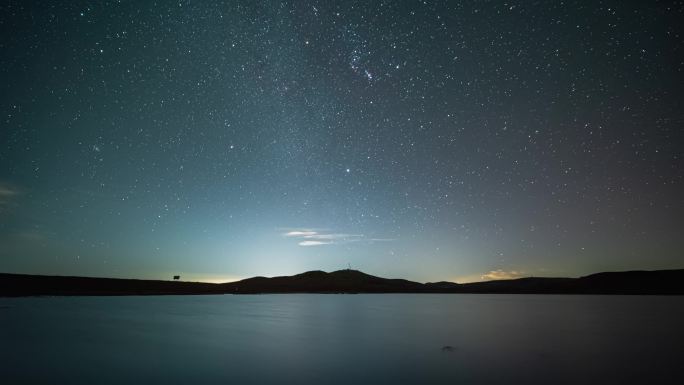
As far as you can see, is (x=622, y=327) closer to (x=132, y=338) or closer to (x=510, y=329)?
(x=510, y=329)

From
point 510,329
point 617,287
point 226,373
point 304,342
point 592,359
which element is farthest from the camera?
point 617,287

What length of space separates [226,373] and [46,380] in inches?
207

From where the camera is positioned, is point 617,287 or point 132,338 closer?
point 132,338

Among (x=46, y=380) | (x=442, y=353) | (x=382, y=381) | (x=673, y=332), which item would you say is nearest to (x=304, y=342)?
(x=442, y=353)

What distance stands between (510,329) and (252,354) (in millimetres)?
19105

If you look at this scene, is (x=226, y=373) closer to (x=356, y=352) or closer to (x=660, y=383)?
(x=356, y=352)

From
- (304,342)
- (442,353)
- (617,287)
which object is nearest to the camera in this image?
(442,353)

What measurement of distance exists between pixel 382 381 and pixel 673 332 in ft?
78.8

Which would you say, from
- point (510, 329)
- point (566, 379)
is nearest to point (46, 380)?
point (566, 379)

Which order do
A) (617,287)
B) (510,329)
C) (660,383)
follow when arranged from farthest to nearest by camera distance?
1. (617,287)
2. (510,329)
3. (660,383)

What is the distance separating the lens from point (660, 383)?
495 inches

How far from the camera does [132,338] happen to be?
24484mm

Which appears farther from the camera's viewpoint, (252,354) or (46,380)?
(252,354)

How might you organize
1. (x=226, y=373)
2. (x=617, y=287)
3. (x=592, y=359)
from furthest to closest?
(x=617, y=287)
(x=592, y=359)
(x=226, y=373)
